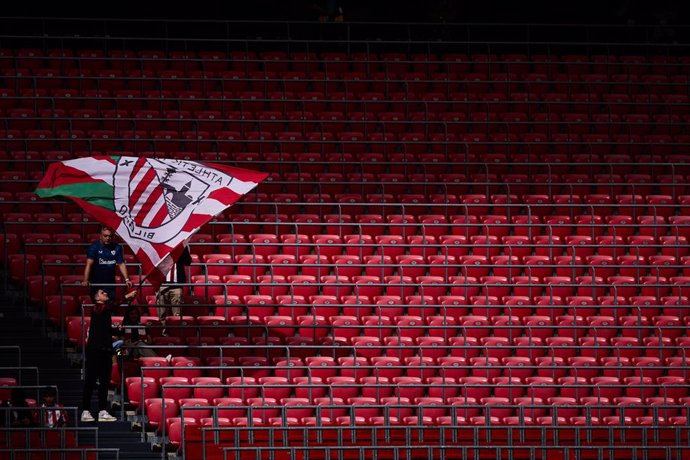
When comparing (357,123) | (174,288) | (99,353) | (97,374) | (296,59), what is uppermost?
(296,59)

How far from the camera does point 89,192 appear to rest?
18219 millimetres

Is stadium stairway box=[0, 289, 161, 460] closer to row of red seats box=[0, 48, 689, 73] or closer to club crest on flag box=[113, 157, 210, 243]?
club crest on flag box=[113, 157, 210, 243]

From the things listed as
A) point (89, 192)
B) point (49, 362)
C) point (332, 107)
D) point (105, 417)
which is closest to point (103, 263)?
point (89, 192)

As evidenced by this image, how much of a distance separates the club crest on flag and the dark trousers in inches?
73.9

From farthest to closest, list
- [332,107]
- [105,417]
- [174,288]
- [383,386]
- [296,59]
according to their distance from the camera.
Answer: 1. [296,59]
2. [332,107]
3. [174,288]
4. [383,386]
5. [105,417]

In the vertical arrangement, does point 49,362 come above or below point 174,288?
below

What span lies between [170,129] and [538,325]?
287 inches

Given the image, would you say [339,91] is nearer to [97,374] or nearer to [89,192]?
[89,192]

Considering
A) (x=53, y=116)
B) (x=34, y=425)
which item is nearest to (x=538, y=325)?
(x=34, y=425)

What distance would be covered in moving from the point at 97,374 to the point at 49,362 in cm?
167

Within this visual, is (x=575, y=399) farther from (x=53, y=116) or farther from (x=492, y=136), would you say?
(x=53, y=116)

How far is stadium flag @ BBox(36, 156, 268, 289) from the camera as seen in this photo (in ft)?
58.8

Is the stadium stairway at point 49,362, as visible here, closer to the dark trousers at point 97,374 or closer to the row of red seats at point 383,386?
the dark trousers at point 97,374

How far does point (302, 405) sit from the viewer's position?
16953 millimetres
